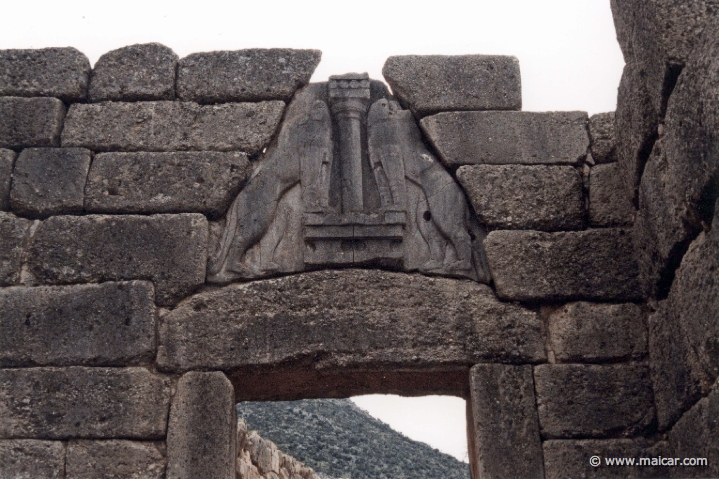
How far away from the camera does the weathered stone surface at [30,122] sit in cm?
604

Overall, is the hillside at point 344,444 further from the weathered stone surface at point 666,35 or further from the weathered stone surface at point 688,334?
the weathered stone surface at point 666,35

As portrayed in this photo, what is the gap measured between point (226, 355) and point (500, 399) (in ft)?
5.12

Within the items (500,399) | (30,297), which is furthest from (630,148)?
(30,297)

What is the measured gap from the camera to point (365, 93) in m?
6.17

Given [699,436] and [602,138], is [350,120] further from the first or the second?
[699,436]

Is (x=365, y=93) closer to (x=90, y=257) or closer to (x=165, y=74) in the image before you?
(x=165, y=74)

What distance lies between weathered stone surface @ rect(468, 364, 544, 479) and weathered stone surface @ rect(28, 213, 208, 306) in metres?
1.76

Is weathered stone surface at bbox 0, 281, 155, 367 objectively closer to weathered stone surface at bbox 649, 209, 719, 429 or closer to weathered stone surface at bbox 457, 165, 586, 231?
weathered stone surface at bbox 457, 165, 586, 231

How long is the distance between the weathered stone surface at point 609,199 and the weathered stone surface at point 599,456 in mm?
1372

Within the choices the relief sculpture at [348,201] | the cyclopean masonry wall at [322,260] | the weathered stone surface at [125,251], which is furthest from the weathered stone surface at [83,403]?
the relief sculpture at [348,201]

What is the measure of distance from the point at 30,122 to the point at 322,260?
2.08 metres

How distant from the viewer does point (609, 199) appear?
5.92 meters

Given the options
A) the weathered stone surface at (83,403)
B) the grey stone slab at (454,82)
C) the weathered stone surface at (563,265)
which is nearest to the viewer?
the weathered stone surface at (83,403)

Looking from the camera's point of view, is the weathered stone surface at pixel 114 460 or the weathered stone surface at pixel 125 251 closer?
the weathered stone surface at pixel 114 460
